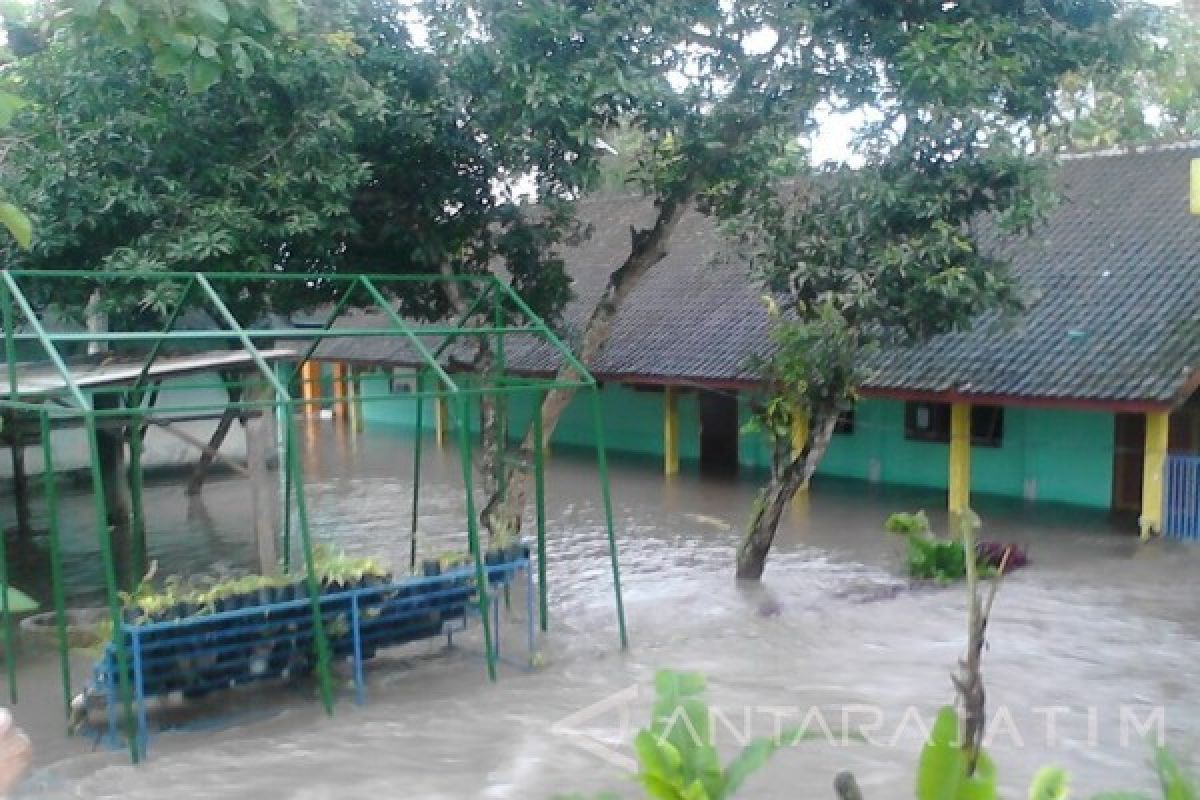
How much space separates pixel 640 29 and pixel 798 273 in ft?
8.58

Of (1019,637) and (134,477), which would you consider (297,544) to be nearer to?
(134,477)

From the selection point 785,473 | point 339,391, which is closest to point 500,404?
point 785,473

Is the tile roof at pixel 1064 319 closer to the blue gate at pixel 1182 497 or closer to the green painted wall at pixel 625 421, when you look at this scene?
the blue gate at pixel 1182 497

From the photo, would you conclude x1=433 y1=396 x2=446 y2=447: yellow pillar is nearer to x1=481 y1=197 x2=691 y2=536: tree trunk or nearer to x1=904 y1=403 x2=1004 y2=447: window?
x1=904 y1=403 x2=1004 y2=447: window

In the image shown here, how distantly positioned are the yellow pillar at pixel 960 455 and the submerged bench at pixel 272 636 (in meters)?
8.02

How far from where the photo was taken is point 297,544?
42.5ft

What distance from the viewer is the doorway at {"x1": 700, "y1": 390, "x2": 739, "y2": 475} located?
20516mm

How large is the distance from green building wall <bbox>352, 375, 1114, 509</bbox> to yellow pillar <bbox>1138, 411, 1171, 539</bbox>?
5.30ft

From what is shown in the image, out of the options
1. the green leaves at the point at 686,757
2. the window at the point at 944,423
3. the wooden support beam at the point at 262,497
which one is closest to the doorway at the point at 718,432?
the window at the point at 944,423

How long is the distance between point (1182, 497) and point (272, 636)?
10.4 metres

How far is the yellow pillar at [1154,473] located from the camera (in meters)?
13.8

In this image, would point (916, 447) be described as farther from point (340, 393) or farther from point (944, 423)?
point (340, 393)

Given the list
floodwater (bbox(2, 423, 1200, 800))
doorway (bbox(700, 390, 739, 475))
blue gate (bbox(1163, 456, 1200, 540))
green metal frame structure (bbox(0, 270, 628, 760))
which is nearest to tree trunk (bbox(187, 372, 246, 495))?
green metal frame structure (bbox(0, 270, 628, 760))

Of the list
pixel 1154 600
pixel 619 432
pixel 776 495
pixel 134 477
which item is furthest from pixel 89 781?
pixel 619 432
